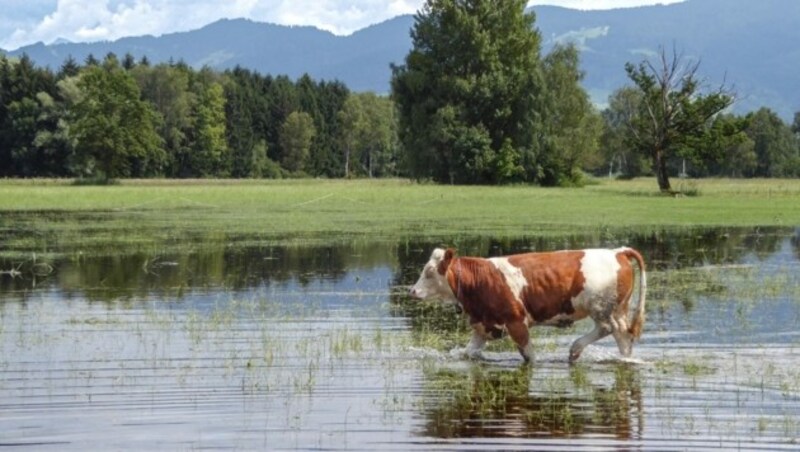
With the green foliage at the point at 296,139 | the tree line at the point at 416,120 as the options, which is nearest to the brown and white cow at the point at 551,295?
the tree line at the point at 416,120

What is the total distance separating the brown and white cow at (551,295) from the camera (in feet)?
50.2

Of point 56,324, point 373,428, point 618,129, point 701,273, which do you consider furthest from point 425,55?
point 618,129

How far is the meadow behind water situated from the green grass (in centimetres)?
292

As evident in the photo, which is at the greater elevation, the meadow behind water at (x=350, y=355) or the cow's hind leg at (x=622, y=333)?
the cow's hind leg at (x=622, y=333)

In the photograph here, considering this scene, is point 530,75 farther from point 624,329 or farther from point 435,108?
point 624,329

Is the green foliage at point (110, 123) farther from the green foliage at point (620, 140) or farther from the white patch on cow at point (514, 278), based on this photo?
the white patch on cow at point (514, 278)

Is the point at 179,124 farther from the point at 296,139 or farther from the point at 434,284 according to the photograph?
the point at 434,284

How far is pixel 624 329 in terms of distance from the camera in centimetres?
1532

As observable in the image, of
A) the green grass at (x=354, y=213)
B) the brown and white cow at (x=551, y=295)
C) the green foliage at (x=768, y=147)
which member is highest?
the green foliage at (x=768, y=147)

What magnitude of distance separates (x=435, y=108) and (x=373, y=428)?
75.1 m

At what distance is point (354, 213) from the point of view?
174 feet

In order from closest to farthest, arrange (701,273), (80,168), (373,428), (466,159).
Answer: (373,428) < (701,273) < (466,159) < (80,168)

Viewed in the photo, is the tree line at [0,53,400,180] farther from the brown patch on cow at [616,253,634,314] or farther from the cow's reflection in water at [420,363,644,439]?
the cow's reflection in water at [420,363,644,439]

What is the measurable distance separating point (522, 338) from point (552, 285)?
0.78 meters
